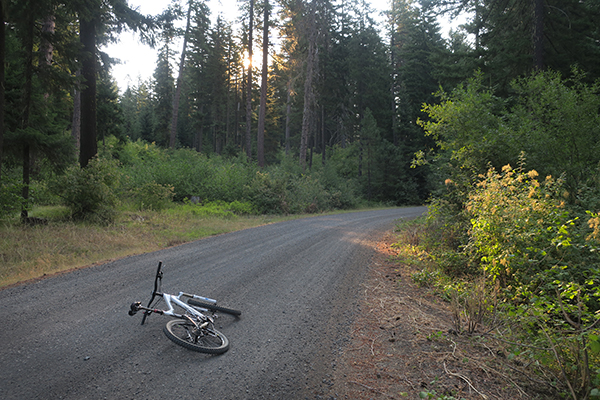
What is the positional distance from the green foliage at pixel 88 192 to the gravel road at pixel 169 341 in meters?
4.59

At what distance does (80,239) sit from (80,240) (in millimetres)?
106

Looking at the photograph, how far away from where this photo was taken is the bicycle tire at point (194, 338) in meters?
3.42

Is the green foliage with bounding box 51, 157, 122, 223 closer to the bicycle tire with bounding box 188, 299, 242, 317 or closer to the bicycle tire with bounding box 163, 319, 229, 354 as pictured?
the bicycle tire with bounding box 188, 299, 242, 317

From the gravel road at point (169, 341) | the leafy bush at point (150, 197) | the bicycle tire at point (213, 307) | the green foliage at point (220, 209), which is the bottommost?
the gravel road at point (169, 341)

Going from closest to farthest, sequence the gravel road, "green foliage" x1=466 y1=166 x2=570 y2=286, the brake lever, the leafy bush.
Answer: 1. the gravel road
2. the brake lever
3. "green foliage" x1=466 y1=166 x2=570 y2=286
4. the leafy bush

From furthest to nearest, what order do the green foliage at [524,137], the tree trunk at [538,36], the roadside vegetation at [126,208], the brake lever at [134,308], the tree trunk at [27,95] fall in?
the tree trunk at [538,36]
the tree trunk at [27,95]
the green foliage at [524,137]
the roadside vegetation at [126,208]
the brake lever at [134,308]

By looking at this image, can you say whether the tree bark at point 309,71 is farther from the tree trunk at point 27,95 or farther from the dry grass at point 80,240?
the tree trunk at point 27,95

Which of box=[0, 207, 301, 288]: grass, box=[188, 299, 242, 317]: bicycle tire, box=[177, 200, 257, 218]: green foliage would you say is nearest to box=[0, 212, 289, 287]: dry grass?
box=[0, 207, 301, 288]: grass

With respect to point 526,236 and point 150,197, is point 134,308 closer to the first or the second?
point 526,236

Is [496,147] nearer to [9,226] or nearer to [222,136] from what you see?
[9,226]

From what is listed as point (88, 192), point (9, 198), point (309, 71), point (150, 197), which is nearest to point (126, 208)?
point (150, 197)

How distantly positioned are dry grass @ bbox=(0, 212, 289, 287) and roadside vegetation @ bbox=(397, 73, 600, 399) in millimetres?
6786

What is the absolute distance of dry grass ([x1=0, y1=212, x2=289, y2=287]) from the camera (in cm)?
645

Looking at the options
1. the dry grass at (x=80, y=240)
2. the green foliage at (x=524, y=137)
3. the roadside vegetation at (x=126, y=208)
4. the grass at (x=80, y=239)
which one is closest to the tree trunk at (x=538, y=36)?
the green foliage at (x=524, y=137)
